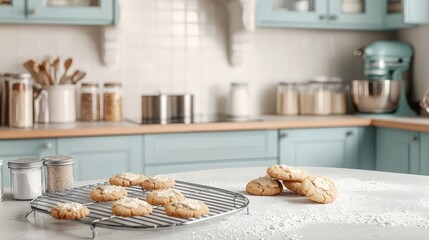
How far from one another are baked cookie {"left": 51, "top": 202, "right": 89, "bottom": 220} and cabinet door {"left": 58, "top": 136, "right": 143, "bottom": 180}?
1.85 meters

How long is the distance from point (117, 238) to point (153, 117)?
2.29 meters

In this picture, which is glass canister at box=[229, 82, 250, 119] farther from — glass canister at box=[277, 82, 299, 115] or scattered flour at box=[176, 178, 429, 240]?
scattered flour at box=[176, 178, 429, 240]

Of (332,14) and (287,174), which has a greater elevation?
(332,14)

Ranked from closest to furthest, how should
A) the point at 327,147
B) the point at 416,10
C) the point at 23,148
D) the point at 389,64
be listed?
the point at 23,148 < the point at 327,147 < the point at 416,10 < the point at 389,64

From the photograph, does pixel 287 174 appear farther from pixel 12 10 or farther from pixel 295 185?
pixel 12 10

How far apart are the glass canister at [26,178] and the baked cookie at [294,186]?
0.61 m

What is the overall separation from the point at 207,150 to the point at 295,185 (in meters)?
1.79

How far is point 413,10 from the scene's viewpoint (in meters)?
3.79

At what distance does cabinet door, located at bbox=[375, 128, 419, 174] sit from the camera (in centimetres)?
338

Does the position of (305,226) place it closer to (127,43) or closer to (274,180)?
(274,180)

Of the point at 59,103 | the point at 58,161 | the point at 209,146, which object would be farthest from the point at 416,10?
the point at 58,161

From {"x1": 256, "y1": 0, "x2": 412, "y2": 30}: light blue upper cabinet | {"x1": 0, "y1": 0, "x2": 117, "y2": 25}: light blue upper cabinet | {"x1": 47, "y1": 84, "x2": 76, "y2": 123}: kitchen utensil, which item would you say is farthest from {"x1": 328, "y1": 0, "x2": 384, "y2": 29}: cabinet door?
{"x1": 47, "y1": 84, "x2": 76, "y2": 123}: kitchen utensil

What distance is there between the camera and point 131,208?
126cm

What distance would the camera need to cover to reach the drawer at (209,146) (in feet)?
10.7
